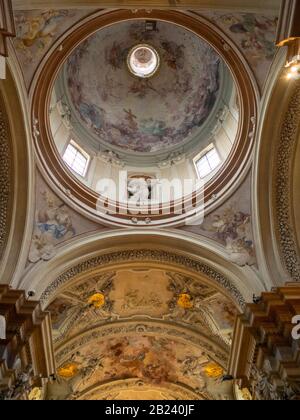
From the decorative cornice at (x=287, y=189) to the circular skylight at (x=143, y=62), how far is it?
30.4 ft

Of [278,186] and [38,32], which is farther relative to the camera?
[278,186]

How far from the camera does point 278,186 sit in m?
11.6

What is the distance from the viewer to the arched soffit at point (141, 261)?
11.2 metres

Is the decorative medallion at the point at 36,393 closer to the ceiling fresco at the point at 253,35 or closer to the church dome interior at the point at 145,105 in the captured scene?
the church dome interior at the point at 145,105

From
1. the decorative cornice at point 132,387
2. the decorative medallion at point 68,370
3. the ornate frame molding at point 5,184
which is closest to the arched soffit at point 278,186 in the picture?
the ornate frame molding at point 5,184

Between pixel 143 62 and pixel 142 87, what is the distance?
44.4 inches

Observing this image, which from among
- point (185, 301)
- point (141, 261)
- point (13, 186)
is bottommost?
point (185, 301)

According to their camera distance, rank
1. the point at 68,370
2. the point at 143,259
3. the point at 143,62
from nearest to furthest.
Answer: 1. the point at 143,259
2. the point at 68,370
3. the point at 143,62

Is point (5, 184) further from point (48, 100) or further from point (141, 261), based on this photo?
point (141, 261)

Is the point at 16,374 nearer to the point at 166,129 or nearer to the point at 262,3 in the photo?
the point at 262,3

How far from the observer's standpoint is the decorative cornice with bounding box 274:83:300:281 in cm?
1072

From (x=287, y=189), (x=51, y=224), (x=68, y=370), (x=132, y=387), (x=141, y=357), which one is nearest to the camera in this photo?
(x=287, y=189)

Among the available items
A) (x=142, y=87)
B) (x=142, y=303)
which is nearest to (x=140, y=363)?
(x=142, y=303)
